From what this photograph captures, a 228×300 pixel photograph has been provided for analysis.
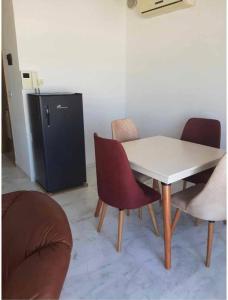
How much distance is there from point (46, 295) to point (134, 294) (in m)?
0.94

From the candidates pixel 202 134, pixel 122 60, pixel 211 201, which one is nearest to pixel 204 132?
pixel 202 134

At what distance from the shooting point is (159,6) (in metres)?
2.80

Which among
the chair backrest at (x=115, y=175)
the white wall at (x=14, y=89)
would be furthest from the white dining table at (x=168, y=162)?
the white wall at (x=14, y=89)

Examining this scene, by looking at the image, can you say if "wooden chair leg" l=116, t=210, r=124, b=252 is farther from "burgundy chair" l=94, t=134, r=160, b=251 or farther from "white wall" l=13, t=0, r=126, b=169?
"white wall" l=13, t=0, r=126, b=169

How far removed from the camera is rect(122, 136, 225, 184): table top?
5.49 ft

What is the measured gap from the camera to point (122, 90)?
12.6ft

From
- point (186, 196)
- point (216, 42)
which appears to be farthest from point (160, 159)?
point (216, 42)

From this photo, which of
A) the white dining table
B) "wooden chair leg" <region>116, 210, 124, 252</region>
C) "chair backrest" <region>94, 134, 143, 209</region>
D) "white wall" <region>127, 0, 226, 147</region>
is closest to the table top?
the white dining table

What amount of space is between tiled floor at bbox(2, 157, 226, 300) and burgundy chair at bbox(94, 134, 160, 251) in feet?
0.63

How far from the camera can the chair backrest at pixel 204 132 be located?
95.3 inches

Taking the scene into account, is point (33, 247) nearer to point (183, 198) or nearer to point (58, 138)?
point (183, 198)

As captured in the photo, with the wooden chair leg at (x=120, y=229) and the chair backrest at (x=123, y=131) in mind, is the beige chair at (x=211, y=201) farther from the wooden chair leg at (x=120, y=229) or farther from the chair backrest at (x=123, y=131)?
the chair backrest at (x=123, y=131)

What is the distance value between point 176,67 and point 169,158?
154 centimetres

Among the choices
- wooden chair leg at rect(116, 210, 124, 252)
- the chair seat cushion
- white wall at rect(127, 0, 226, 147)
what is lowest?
wooden chair leg at rect(116, 210, 124, 252)
